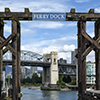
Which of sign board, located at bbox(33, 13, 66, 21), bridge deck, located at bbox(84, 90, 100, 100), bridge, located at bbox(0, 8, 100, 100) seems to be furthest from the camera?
sign board, located at bbox(33, 13, 66, 21)

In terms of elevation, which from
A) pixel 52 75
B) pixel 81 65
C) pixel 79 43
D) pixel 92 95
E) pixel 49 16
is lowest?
pixel 52 75

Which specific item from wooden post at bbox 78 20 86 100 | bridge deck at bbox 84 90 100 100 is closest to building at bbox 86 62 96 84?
wooden post at bbox 78 20 86 100

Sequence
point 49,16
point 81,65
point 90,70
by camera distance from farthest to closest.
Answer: point 90,70, point 49,16, point 81,65

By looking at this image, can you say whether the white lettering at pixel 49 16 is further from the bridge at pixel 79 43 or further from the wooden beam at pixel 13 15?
the wooden beam at pixel 13 15

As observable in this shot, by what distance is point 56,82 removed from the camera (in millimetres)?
164375

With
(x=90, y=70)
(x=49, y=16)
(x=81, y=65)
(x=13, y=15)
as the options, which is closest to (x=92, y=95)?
(x=81, y=65)

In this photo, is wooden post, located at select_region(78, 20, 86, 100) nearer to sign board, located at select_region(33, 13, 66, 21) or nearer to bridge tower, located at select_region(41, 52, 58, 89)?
sign board, located at select_region(33, 13, 66, 21)

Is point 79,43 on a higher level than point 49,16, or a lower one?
lower

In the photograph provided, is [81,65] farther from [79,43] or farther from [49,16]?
[49,16]

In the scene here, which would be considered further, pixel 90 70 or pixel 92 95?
pixel 90 70

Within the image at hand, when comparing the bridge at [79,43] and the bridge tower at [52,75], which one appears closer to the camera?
the bridge at [79,43]

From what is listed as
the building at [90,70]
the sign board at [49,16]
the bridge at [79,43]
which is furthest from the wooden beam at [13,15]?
the building at [90,70]

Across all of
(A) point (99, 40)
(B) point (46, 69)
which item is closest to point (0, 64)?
(A) point (99, 40)

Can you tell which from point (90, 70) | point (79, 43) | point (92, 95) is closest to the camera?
point (92, 95)
